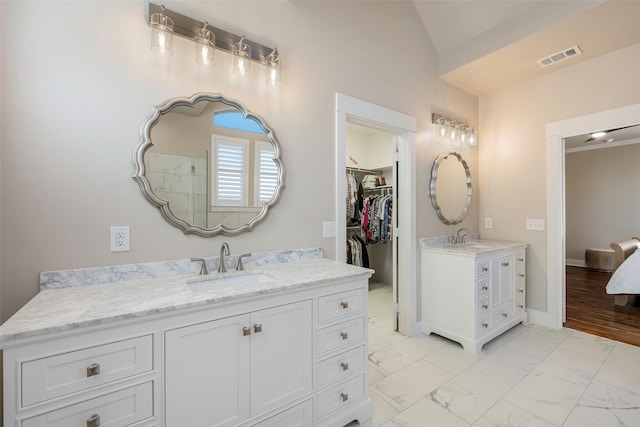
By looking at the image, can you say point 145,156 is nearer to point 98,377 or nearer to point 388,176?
point 98,377

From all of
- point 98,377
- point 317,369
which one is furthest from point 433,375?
point 98,377

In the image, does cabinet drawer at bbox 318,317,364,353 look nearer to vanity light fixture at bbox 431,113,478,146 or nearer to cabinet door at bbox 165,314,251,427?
cabinet door at bbox 165,314,251,427

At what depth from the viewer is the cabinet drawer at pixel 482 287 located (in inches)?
98.0

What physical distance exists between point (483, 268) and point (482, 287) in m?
0.17

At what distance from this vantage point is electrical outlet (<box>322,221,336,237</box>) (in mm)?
2154

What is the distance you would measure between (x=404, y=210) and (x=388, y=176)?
2.12 metres

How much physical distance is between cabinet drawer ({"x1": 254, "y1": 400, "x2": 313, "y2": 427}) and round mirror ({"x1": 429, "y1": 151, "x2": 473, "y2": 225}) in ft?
7.67

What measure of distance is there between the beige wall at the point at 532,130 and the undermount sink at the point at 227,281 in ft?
10.4

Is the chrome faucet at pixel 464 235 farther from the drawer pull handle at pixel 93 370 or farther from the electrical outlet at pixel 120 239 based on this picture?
the drawer pull handle at pixel 93 370

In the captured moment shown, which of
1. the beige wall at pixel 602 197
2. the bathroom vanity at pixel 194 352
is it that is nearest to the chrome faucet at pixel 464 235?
the bathroom vanity at pixel 194 352

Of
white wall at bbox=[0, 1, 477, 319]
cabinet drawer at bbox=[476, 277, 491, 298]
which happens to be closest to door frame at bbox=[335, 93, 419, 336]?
cabinet drawer at bbox=[476, 277, 491, 298]

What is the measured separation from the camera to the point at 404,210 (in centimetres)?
284

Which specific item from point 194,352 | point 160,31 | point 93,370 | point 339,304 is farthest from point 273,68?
point 93,370

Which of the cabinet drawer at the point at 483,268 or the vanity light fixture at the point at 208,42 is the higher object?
the vanity light fixture at the point at 208,42
